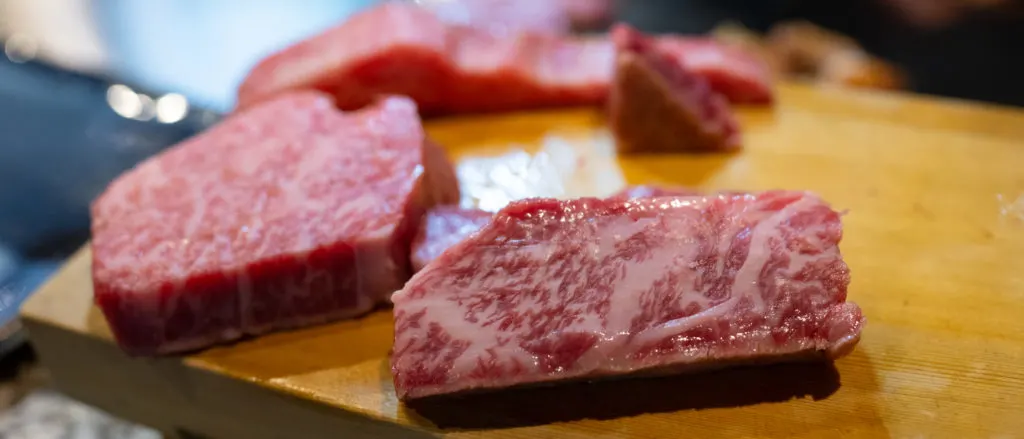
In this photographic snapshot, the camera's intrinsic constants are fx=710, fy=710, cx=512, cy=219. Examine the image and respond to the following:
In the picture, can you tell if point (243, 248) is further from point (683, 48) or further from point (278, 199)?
point (683, 48)

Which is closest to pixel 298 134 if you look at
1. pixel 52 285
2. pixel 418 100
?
pixel 418 100

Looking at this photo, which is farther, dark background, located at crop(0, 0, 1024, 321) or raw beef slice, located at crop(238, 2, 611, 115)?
dark background, located at crop(0, 0, 1024, 321)

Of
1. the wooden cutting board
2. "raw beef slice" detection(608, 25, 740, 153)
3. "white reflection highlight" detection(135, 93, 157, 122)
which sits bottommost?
the wooden cutting board

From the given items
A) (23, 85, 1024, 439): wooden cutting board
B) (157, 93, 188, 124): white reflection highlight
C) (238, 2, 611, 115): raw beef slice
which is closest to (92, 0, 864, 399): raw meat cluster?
(23, 85, 1024, 439): wooden cutting board

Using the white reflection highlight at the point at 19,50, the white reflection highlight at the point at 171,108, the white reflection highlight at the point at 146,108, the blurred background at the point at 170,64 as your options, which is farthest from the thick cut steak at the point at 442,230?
the white reflection highlight at the point at 19,50

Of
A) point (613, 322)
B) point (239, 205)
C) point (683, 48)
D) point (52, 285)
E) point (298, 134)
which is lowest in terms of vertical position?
point (52, 285)

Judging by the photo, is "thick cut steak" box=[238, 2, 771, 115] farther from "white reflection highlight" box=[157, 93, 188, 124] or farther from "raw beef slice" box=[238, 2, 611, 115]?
"white reflection highlight" box=[157, 93, 188, 124]
